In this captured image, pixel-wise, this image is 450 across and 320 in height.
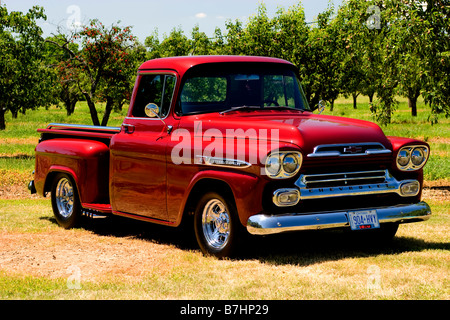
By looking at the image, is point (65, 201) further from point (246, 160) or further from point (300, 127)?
point (300, 127)

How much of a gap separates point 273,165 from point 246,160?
0.29m

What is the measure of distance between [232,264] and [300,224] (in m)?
0.81

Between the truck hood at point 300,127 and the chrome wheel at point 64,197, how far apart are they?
3.00m

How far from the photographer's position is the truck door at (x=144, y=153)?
7.93 metres

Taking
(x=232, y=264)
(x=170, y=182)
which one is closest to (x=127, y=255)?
(x=170, y=182)

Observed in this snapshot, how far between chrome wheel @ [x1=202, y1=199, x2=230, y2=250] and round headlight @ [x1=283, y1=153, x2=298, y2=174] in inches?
34.3

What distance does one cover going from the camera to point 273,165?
6.62 meters

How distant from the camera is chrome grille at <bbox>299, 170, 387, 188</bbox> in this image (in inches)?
269

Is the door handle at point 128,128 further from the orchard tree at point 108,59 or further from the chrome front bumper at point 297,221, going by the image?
the orchard tree at point 108,59

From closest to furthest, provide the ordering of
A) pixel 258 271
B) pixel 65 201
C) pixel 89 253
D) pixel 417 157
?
1. pixel 258 271
2. pixel 417 157
3. pixel 89 253
4. pixel 65 201

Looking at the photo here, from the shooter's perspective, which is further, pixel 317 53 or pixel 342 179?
pixel 317 53

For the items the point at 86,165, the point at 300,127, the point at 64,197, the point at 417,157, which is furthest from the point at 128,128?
the point at 417,157

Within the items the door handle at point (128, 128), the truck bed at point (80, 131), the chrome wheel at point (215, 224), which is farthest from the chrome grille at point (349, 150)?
the truck bed at point (80, 131)
